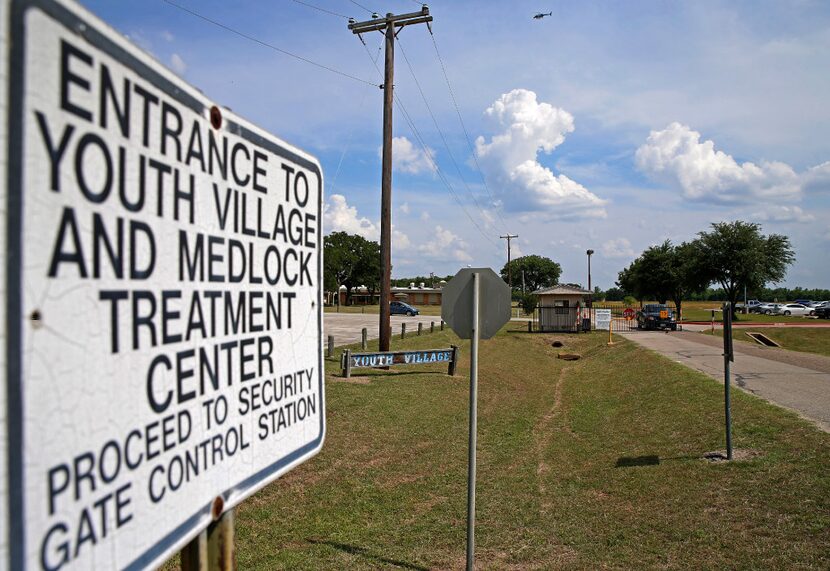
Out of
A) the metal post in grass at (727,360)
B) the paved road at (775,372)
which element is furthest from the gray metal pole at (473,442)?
the paved road at (775,372)

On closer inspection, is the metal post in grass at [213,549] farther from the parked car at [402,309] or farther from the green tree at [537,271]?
the green tree at [537,271]

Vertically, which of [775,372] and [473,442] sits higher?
[473,442]

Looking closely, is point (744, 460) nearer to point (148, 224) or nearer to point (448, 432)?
point (448, 432)

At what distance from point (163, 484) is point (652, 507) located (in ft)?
23.1

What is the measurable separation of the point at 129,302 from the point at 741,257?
56.3 metres

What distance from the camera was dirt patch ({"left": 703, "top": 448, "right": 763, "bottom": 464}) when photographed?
834 centimetres

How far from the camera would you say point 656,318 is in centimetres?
4019

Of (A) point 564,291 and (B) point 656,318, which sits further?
(B) point 656,318

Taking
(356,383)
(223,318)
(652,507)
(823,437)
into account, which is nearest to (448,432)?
(356,383)

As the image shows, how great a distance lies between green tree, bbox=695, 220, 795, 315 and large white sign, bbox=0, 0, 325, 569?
5453 cm

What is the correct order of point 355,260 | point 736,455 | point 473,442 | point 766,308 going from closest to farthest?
point 473,442 < point 736,455 < point 766,308 < point 355,260

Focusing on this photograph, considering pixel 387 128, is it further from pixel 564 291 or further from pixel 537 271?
pixel 537 271

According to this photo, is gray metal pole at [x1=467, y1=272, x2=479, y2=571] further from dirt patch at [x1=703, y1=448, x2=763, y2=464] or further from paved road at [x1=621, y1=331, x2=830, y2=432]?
paved road at [x1=621, y1=331, x2=830, y2=432]

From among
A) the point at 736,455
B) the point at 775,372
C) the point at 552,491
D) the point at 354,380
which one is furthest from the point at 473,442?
the point at 775,372
